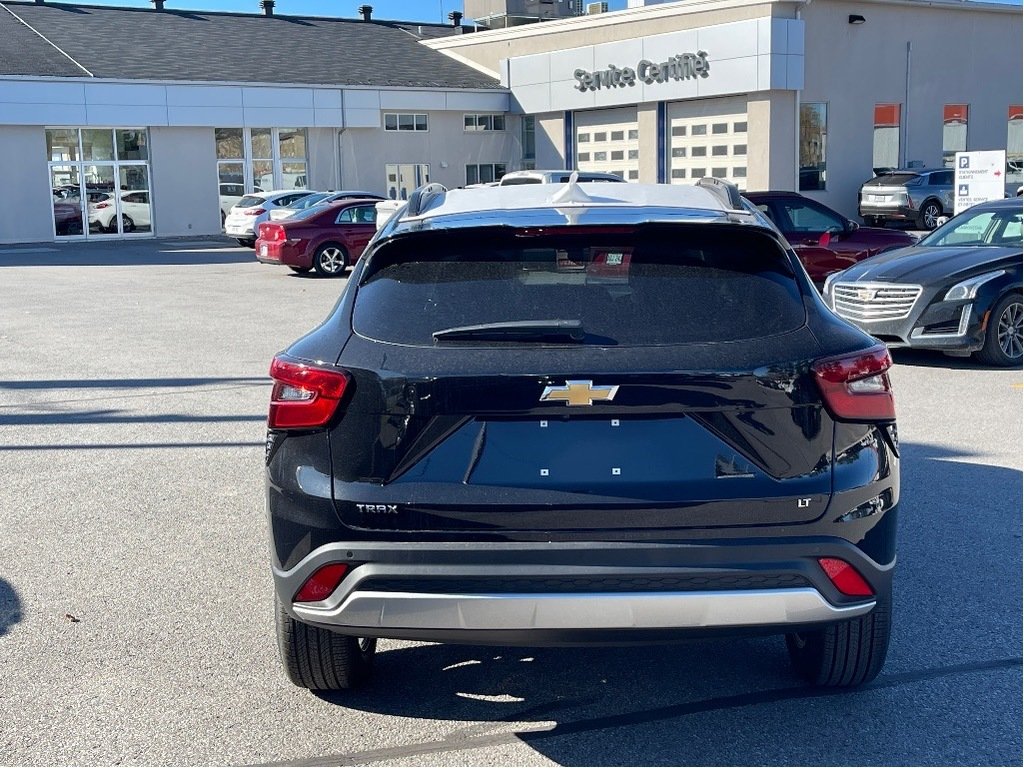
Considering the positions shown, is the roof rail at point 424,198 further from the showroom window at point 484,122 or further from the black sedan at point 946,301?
the showroom window at point 484,122

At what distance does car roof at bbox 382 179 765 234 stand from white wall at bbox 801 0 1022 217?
33.1 metres

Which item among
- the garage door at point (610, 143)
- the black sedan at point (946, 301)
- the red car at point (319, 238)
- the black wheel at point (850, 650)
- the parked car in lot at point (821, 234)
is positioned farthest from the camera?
the garage door at point (610, 143)

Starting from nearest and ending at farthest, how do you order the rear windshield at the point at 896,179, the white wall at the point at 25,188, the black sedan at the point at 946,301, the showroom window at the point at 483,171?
the black sedan at the point at 946,301 < the rear windshield at the point at 896,179 < the white wall at the point at 25,188 < the showroom window at the point at 483,171

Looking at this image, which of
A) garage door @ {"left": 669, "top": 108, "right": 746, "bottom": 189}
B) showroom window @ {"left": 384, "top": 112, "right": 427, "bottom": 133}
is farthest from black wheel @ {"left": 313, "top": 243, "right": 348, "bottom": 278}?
showroom window @ {"left": 384, "top": 112, "right": 427, "bottom": 133}

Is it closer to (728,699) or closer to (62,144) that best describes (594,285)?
(728,699)

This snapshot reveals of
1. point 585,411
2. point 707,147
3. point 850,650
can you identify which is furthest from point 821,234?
point 707,147

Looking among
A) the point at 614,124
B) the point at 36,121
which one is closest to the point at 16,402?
the point at 36,121

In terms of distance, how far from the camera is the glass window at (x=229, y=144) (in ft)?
127

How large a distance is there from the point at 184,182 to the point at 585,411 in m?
36.8

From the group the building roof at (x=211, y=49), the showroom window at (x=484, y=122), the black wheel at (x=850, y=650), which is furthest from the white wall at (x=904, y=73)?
the black wheel at (x=850, y=650)

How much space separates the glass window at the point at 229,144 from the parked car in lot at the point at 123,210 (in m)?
2.77

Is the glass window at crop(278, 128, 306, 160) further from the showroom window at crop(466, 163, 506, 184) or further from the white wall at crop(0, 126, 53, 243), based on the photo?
the white wall at crop(0, 126, 53, 243)

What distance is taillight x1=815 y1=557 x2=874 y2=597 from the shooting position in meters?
3.54

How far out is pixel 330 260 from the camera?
78.1 feet
